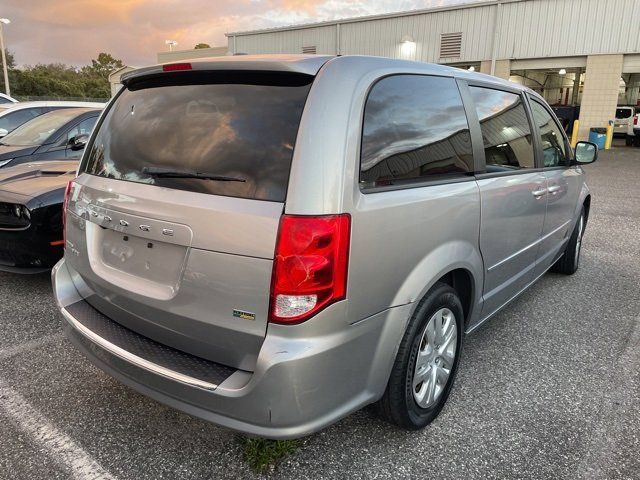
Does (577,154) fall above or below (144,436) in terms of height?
above

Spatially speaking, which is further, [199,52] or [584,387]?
[199,52]

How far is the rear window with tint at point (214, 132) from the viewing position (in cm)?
184

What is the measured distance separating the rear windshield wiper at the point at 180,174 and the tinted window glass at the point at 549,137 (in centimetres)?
265

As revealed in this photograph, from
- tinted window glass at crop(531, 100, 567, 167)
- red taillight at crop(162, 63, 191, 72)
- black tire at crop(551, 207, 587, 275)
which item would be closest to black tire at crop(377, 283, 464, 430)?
red taillight at crop(162, 63, 191, 72)

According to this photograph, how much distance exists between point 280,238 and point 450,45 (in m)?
24.8

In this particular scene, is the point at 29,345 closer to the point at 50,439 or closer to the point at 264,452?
the point at 50,439

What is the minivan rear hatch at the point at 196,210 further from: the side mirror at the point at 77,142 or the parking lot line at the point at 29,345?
the side mirror at the point at 77,142

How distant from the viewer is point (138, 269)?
2084mm

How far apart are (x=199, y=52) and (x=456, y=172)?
107 feet

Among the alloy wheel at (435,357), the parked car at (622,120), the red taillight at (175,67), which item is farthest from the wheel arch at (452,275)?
the parked car at (622,120)

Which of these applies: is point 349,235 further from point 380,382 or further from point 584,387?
point 584,387

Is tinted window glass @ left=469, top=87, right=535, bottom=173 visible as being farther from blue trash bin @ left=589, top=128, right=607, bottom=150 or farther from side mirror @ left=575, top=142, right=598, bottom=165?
blue trash bin @ left=589, top=128, right=607, bottom=150

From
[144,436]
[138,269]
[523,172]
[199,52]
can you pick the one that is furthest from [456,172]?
[199,52]

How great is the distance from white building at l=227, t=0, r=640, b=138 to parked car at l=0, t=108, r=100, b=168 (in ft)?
42.3
